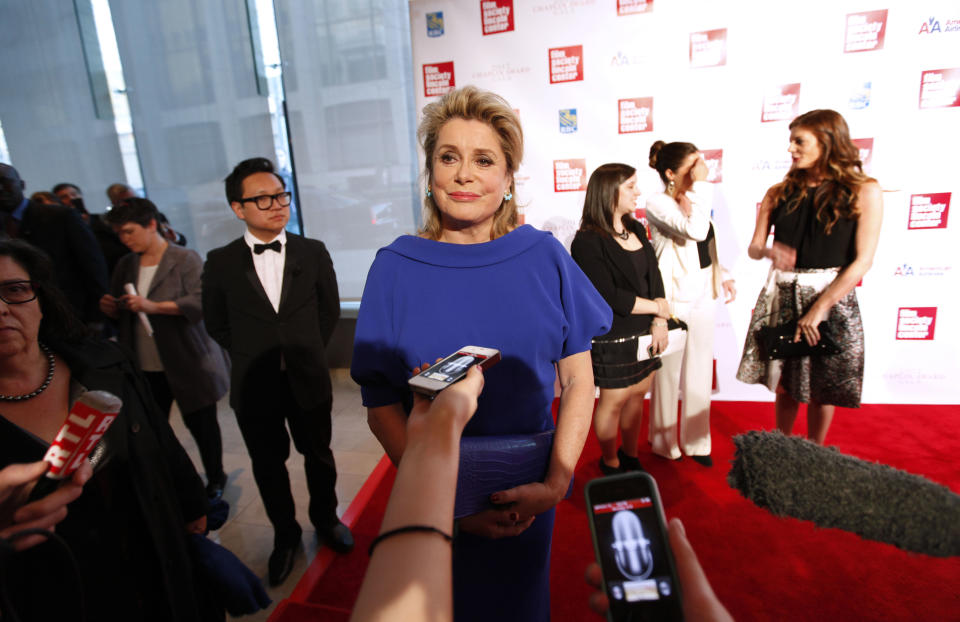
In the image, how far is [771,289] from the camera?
2730 mm

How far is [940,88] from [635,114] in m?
1.95

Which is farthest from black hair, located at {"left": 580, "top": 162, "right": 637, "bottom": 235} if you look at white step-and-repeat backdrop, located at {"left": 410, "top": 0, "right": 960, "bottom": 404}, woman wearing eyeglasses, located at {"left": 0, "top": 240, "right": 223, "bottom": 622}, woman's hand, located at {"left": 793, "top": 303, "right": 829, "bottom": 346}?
woman wearing eyeglasses, located at {"left": 0, "top": 240, "right": 223, "bottom": 622}

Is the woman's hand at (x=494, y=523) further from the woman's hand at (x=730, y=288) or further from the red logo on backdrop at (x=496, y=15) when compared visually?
the red logo on backdrop at (x=496, y=15)

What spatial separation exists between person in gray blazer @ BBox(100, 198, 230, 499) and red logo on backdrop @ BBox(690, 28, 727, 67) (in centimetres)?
361

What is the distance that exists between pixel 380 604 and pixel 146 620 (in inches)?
53.4

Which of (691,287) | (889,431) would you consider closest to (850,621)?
(691,287)

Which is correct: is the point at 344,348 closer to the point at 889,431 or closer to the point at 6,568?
the point at 6,568

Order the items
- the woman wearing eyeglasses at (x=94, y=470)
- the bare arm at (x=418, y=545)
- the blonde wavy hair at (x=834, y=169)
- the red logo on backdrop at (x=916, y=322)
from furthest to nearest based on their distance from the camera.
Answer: the red logo on backdrop at (x=916, y=322)
the blonde wavy hair at (x=834, y=169)
the woman wearing eyeglasses at (x=94, y=470)
the bare arm at (x=418, y=545)

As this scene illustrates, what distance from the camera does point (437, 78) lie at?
3.86 meters

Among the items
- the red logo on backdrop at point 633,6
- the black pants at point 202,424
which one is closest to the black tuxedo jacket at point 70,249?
the black pants at point 202,424

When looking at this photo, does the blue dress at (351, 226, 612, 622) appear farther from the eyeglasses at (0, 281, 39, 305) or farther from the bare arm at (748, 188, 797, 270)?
the bare arm at (748, 188, 797, 270)

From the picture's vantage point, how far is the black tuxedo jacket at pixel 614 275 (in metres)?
2.53

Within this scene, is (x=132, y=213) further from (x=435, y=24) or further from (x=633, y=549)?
(x=633, y=549)

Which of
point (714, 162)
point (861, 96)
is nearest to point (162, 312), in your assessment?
point (714, 162)
